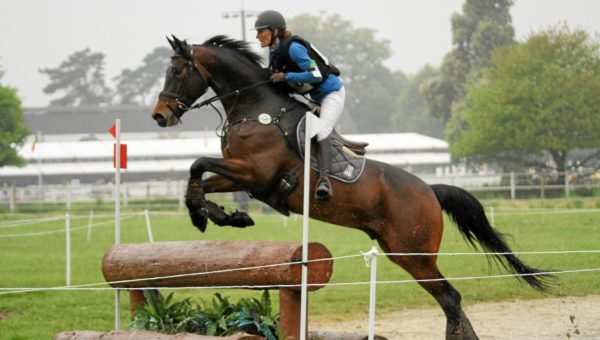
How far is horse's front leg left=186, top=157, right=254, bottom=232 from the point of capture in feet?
23.1

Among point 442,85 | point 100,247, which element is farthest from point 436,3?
point 100,247

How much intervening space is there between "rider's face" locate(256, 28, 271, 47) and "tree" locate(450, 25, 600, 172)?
3106cm

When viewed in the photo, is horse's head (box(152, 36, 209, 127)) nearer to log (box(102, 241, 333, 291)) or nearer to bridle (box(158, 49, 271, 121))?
bridle (box(158, 49, 271, 121))

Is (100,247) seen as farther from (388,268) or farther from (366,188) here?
(366,188)

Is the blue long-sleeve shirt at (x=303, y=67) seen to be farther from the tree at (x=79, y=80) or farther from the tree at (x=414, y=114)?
the tree at (x=79, y=80)

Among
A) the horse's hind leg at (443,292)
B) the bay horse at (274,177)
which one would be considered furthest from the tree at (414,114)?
the horse's hind leg at (443,292)

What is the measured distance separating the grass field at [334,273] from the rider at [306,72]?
66.5 inches

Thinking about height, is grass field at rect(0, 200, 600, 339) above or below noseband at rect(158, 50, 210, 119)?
below

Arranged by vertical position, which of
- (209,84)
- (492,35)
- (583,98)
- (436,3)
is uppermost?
(436,3)

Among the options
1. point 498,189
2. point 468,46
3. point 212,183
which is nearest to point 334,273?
point 212,183

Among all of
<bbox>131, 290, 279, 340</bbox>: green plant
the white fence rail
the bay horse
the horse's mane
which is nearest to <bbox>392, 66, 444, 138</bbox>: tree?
the white fence rail

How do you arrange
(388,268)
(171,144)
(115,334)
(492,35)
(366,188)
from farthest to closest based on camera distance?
(171,144), (492,35), (388,268), (366,188), (115,334)

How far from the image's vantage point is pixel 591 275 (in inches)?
495

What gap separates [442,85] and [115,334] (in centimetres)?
5385
